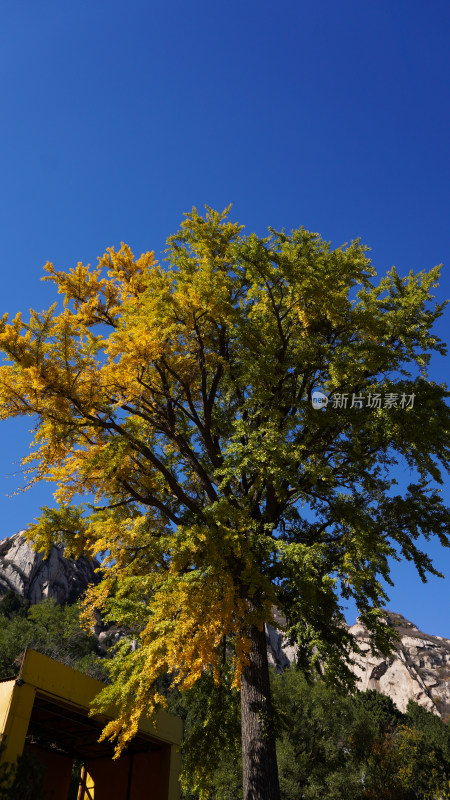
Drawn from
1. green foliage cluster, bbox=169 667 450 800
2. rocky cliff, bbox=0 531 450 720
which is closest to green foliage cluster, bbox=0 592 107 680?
green foliage cluster, bbox=169 667 450 800

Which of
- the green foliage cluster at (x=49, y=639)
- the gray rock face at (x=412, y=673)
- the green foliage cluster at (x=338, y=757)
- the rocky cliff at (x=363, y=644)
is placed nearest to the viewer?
the green foliage cluster at (x=338, y=757)

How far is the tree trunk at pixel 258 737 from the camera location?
814 cm

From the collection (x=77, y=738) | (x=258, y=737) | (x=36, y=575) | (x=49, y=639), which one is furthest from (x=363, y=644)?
(x=258, y=737)

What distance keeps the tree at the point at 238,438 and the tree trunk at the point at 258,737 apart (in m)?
0.03

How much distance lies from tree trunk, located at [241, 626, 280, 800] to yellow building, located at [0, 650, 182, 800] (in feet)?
6.00

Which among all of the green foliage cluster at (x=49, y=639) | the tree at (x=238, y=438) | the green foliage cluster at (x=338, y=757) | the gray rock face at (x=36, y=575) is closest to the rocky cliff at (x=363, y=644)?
the gray rock face at (x=36, y=575)

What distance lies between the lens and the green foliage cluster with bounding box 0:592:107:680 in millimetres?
29484

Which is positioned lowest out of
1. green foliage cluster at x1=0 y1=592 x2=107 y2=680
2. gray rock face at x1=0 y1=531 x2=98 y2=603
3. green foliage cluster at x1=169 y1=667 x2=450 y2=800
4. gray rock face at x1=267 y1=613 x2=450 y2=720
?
Answer: green foliage cluster at x1=169 y1=667 x2=450 y2=800

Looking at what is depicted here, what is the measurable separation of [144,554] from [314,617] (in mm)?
4094

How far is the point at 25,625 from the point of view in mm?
36250

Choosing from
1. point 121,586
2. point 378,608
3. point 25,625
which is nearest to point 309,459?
point 378,608

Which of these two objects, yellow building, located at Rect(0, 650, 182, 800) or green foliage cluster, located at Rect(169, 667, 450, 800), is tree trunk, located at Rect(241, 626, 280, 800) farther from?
green foliage cluster, located at Rect(169, 667, 450, 800)

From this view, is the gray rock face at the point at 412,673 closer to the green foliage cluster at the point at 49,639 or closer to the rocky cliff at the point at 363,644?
the rocky cliff at the point at 363,644

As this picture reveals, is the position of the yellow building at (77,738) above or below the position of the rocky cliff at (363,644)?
below
